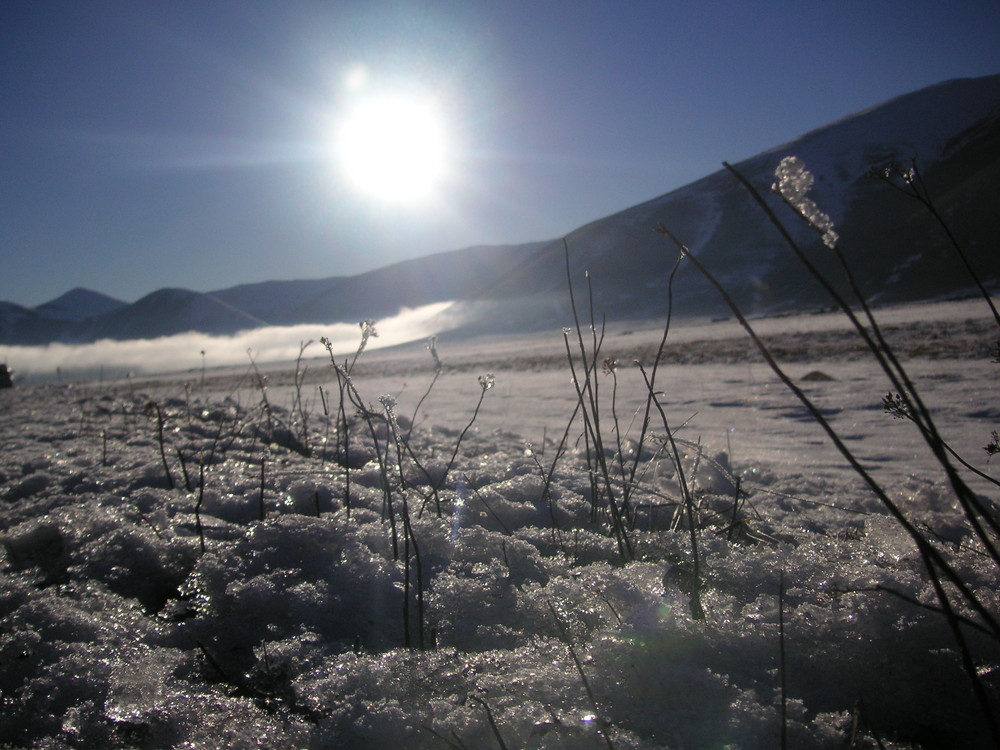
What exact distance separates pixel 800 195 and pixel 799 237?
62.5m

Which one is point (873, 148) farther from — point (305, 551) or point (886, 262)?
point (305, 551)

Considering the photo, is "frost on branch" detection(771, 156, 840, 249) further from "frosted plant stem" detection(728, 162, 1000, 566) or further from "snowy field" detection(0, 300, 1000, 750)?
"snowy field" detection(0, 300, 1000, 750)

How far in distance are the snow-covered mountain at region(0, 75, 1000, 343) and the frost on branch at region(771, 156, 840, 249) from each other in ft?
134

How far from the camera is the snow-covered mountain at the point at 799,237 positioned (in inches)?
1877

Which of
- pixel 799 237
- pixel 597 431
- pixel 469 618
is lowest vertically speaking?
pixel 469 618

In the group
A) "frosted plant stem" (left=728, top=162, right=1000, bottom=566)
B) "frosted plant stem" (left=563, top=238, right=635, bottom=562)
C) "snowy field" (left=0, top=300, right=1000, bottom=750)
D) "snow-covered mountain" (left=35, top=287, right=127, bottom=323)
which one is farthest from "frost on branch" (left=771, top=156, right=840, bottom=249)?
"snow-covered mountain" (left=35, top=287, right=127, bottom=323)

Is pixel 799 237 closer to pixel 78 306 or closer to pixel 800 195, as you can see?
pixel 800 195

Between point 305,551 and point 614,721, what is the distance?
2.87 ft

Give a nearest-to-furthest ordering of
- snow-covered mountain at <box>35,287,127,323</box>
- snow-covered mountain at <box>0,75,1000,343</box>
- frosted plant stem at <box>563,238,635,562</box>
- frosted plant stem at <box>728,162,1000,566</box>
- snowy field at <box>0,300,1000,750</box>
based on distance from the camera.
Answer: frosted plant stem at <box>728,162,1000,566</box>
snowy field at <box>0,300,1000,750</box>
frosted plant stem at <box>563,238,635,562</box>
snow-covered mountain at <box>0,75,1000,343</box>
snow-covered mountain at <box>35,287,127,323</box>

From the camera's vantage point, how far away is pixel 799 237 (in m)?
55.2

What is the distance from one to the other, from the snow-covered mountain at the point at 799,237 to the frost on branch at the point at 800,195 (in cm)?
4077

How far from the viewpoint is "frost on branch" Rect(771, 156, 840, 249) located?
0.73m

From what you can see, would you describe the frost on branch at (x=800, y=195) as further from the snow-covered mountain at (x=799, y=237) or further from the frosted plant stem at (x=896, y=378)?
the snow-covered mountain at (x=799, y=237)

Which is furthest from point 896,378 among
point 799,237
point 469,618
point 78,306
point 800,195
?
point 78,306
